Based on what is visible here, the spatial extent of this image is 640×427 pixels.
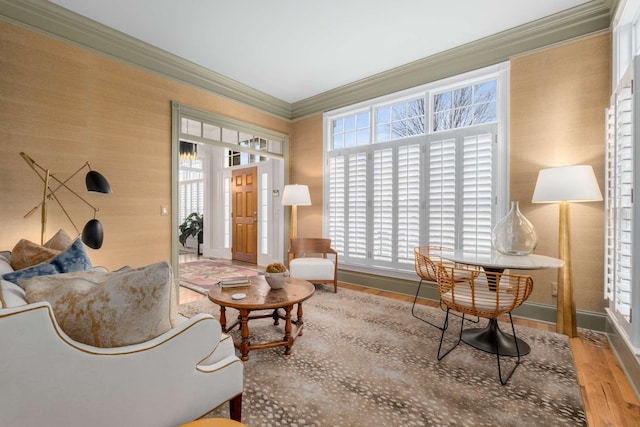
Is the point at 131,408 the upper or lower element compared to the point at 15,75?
lower

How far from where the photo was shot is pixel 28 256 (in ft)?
5.78

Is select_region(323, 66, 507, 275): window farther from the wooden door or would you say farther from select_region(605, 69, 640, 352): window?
the wooden door

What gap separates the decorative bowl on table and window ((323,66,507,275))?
2044 mm

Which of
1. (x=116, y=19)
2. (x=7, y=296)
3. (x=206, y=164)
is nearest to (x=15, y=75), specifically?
(x=116, y=19)

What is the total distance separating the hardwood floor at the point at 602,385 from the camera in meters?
1.68

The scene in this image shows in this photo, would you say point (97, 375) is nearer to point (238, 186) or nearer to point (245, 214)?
point (245, 214)

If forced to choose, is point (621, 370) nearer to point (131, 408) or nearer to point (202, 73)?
point (131, 408)

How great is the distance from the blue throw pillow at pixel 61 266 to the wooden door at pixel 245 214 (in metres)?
4.54

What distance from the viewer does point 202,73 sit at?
3963 millimetres

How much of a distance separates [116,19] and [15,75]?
1.04 metres

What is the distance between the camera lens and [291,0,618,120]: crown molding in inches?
111

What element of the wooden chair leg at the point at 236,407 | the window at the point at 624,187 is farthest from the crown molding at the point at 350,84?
the wooden chair leg at the point at 236,407

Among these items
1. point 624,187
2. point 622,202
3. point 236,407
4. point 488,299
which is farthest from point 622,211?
point 236,407

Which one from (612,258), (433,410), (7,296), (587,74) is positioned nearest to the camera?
(7,296)
